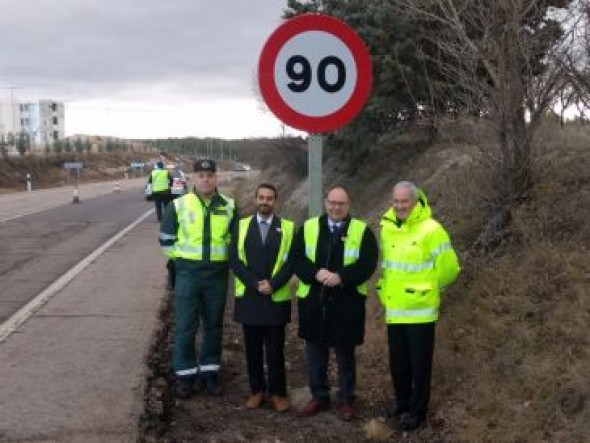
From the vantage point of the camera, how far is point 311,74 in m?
4.95

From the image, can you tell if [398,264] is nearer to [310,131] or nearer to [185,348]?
[310,131]

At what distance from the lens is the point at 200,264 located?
235 inches

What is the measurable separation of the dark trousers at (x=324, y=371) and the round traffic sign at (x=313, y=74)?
163 cm

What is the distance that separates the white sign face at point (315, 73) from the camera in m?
4.94

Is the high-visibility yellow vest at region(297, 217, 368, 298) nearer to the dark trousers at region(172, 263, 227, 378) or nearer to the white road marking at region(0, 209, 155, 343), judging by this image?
the dark trousers at region(172, 263, 227, 378)

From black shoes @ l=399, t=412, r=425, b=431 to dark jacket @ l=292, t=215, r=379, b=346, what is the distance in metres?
0.63

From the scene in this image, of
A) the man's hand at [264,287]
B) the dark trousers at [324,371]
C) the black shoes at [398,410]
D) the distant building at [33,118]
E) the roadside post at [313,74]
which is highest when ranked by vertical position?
the distant building at [33,118]

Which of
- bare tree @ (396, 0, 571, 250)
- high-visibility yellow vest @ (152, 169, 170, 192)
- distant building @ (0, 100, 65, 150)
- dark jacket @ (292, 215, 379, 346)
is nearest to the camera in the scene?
dark jacket @ (292, 215, 379, 346)

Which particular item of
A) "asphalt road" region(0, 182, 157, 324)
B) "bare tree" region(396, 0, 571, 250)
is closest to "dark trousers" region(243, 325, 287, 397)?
"bare tree" region(396, 0, 571, 250)

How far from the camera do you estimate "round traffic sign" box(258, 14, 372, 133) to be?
194 inches

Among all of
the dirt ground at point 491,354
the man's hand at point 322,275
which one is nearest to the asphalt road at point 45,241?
the dirt ground at point 491,354

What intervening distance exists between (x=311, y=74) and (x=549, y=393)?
98.4 inches

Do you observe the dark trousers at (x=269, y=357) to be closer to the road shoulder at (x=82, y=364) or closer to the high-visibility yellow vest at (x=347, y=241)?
the high-visibility yellow vest at (x=347, y=241)

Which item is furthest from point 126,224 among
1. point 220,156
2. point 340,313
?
point 220,156
